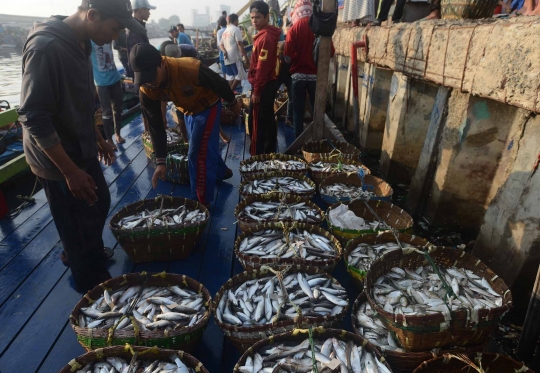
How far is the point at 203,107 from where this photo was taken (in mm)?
4477

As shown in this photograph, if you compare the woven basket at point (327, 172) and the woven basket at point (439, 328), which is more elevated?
the woven basket at point (439, 328)

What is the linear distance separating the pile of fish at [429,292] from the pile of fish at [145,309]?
63.6 inches

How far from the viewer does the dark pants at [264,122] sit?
6316 mm

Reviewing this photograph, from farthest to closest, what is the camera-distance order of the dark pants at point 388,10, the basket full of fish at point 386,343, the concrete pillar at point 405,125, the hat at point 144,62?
the dark pants at point 388,10 → the concrete pillar at point 405,125 → the hat at point 144,62 → the basket full of fish at point 386,343

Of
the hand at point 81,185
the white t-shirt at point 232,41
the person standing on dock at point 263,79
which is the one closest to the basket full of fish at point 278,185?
the person standing on dock at point 263,79

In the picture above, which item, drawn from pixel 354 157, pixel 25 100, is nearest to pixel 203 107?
pixel 25 100

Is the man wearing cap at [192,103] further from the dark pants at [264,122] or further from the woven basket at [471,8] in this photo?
the woven basket at [471,8]

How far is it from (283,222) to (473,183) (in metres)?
2.97

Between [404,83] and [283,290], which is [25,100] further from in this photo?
[404,83]

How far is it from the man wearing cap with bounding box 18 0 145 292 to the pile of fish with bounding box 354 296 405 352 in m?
2.60

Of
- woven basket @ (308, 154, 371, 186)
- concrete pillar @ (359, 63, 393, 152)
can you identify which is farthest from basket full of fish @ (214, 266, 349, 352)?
concrete pillar @ (359, 63, 393, 152)

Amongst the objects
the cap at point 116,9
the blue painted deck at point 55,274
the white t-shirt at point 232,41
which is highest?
the cap at point 116,9

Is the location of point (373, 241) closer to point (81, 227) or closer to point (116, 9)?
point (81, 227)

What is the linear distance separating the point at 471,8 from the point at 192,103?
4320 mm
